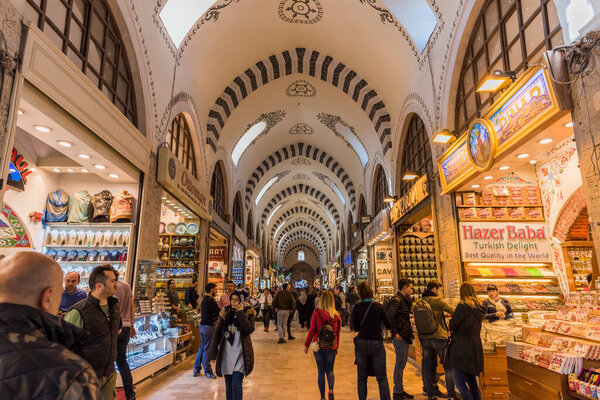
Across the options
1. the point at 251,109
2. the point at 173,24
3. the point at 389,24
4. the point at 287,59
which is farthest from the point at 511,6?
the point at 251,109

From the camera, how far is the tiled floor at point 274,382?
13.8 feet

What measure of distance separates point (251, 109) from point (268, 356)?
7208 millimetres

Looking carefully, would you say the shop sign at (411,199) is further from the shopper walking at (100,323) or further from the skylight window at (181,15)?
the shopper walking at (100,323)

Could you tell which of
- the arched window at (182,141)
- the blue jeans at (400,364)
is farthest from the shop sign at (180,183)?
the blue jeans at (400,364)

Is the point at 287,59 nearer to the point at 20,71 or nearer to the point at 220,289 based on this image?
the point at 220,289

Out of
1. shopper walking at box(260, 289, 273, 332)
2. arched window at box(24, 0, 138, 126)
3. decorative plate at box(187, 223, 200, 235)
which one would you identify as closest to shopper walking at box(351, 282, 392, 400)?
arched window at box(24, 0, 138, 126)

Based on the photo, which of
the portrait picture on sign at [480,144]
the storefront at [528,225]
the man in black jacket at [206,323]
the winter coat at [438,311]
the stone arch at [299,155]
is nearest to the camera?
the storefront at [528,225]

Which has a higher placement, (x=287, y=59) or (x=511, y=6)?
(x=287, y=59)

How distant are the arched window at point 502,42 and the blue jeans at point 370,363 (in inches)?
118

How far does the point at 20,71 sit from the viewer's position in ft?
9.60

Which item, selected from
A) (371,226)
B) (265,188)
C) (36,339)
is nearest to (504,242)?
(371,226)

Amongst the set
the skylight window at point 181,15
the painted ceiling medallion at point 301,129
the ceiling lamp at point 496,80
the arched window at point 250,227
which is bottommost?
the ceiling lamp at point 496,80

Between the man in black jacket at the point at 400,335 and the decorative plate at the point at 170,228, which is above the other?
the decorative plate at the point at 170,228

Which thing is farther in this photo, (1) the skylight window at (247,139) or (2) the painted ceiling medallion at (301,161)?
(2) the painted ceiling medallion at (301,161)
